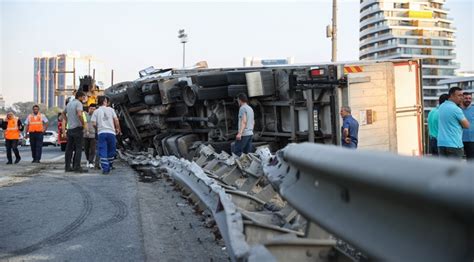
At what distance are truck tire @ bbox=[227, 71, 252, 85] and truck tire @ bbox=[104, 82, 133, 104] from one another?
3.56 meters

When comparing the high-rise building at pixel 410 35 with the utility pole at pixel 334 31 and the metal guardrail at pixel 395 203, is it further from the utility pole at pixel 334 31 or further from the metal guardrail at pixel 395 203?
the metal guardrail at pixel 395 203

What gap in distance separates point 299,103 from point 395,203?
8.09 m

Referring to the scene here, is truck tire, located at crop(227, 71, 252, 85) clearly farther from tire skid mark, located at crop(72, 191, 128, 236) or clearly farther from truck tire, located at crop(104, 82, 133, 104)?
tire skid mark, located at crop(72, 191, 128, 236)

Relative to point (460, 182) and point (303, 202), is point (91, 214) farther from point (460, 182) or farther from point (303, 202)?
point (460, 182)

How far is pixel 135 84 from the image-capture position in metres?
12.4

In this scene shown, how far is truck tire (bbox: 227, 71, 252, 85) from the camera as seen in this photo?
9961 millimetres

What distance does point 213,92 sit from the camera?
1025 centimetres

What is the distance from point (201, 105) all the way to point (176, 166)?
4.13m

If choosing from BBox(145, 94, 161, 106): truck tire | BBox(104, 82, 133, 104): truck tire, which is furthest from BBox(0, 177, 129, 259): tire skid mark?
BBox(104, 82, 133, 104): truck tire

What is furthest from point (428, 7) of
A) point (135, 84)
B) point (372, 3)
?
point (135, 84)

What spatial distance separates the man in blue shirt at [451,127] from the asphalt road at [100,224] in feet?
12.4

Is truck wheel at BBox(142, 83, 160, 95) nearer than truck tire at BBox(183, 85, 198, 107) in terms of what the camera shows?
No

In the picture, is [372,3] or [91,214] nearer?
[91,214]

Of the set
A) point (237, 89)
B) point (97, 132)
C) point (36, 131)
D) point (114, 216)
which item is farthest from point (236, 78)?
point (36, 131)
